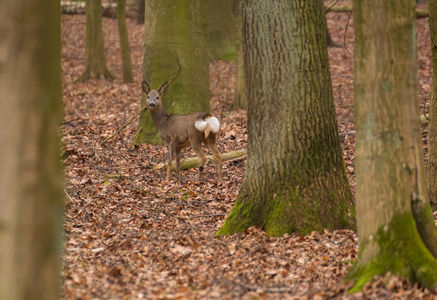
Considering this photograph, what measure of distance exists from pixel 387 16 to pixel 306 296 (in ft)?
Answer: 7.44

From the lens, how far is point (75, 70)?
23.4 m

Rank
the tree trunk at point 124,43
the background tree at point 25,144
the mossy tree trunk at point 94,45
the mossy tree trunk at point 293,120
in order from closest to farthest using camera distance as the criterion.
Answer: the background tree at point 25,144 → the mossy tree trunk at point 293,120 → the tree trunk at point 124,43 → the mossy tree trunk at point 94,45

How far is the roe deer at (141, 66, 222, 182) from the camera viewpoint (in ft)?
31.8

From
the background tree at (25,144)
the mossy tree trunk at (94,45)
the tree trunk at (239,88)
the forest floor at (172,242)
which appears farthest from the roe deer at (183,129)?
the mossy tree trunk at (94,45)

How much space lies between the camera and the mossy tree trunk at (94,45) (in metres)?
20.6

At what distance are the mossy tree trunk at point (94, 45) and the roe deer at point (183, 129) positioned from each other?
1054 cm

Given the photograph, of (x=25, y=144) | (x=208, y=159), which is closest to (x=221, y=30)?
(x=208, y=159)

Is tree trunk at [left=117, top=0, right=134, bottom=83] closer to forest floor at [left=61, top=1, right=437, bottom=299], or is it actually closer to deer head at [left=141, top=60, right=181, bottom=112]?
forest floor at [left=61, top=1, right=437, bottom=299]

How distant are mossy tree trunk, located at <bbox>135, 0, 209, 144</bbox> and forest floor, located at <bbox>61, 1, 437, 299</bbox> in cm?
93

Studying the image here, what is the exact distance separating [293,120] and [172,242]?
192cm

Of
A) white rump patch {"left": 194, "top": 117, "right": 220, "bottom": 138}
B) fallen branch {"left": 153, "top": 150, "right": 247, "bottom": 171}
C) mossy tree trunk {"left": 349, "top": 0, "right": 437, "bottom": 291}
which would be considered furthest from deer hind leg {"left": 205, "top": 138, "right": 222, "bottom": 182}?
mossy tree trunk {"left": 349, "top": 0, "right": 437, "bottom": 291}

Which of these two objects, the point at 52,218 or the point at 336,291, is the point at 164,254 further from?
the point at 52,218

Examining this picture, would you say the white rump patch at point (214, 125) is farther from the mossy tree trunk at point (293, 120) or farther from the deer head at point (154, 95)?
the mossy tree trunk at point (293, 120)

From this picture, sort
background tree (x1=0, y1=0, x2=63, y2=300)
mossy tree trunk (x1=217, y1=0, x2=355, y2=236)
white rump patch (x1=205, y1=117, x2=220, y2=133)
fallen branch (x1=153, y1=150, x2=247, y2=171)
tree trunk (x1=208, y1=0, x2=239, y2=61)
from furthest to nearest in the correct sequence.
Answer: tree trunk (x1=208, y1=0, x2=239, y2=61) → fallen branch (x1=153, y1=150, x2=247, y2=171) → white rump patch (x1=205, y1=117, x2=220, y2=133) → mossy tree trunk (x1=217, y1=0, x2=355, y2=236) → background tree (x1=0, y1=0, x2=63, y2=300)
